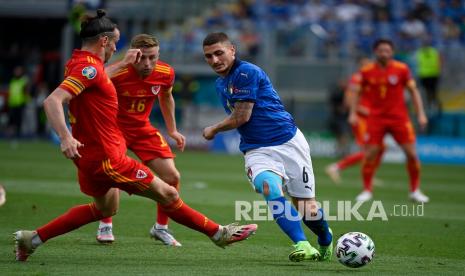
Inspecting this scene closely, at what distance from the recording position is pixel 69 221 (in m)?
8.50

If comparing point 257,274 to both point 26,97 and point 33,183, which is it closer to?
point 33,183

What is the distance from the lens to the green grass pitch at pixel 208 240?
8055 millimetres

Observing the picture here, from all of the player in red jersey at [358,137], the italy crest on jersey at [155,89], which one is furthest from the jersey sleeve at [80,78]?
the player in red jersey at [358,137]

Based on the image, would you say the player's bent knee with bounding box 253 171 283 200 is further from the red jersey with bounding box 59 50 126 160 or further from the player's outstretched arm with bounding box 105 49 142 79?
the player's outstretched arm with bounding box 105 49 142 79

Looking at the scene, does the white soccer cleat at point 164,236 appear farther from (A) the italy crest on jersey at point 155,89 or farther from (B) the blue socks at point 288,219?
(B) the blue socks at point 288,219

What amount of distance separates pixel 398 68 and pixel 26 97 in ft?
67.3

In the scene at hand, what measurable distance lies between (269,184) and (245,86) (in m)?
0.92

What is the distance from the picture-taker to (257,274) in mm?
7609

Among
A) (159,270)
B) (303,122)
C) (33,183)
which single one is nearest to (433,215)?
(159,270)

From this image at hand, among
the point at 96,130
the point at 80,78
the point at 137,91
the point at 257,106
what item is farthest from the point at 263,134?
the point at 80,78

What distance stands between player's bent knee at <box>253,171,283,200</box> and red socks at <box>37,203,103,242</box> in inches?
60.5

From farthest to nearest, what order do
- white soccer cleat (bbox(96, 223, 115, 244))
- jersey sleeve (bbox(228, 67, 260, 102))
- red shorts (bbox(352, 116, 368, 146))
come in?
red shorts (bbox(352, 116, 368, 146))
white soccer cleat (bbox(96, 223, 115, 244))
jersey sleeve (bbox(228, 67, 260, 102))

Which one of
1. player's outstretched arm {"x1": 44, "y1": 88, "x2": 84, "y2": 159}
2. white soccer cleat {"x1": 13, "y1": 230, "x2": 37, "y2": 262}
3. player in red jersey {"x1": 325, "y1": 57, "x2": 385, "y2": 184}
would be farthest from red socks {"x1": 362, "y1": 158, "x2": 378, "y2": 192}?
player's outstretched arm {"x1": 44, "y1": 88, "x2": 84, "y2": 159}

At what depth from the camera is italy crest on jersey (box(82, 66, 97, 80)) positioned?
780cm
